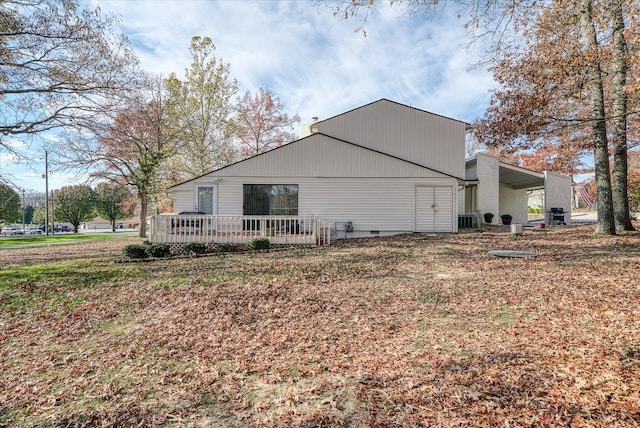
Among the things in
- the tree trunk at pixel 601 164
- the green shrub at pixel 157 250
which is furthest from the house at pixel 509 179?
the green shrub at pixel 157 250

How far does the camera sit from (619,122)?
9.98 meters

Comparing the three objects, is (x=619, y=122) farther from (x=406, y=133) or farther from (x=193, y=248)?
(x=193, y=248)

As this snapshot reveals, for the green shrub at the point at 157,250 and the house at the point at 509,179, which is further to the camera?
the house at the point at 509,179

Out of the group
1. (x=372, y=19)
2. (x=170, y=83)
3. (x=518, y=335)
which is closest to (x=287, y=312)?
(x=518, y=335)

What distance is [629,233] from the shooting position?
10.8 metres

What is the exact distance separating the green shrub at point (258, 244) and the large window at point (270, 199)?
3.41 metres

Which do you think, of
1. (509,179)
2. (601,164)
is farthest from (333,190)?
(509,179)

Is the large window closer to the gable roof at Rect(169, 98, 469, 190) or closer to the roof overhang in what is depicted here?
the gable roof at Rect(169, 98, 469, 190)

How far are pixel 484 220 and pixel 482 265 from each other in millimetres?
12573

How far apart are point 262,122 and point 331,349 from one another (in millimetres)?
25769

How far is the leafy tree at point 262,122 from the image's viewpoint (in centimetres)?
2648

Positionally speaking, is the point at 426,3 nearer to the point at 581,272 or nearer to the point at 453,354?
the point at 453,354

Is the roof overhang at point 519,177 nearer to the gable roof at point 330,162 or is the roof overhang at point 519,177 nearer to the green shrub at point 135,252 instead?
the gable roof at point 330,162

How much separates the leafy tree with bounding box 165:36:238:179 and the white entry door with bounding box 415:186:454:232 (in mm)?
14123
